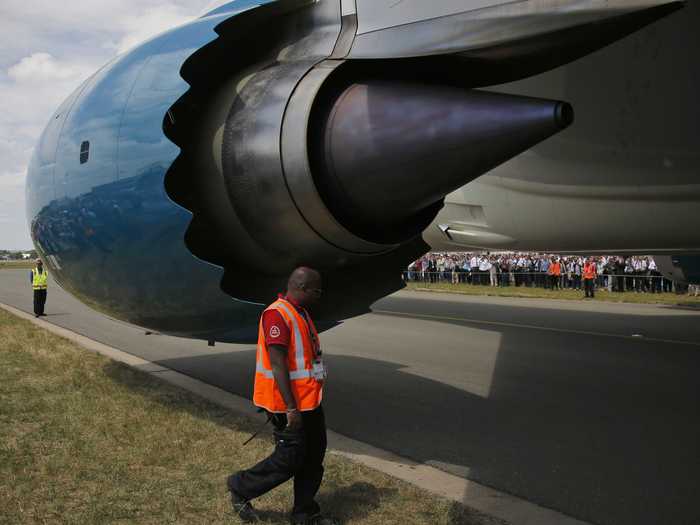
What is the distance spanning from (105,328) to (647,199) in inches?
397

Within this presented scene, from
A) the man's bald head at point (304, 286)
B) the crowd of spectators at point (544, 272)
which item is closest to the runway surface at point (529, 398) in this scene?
the man's bald head at point (304, 286)

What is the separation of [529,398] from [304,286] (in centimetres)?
381

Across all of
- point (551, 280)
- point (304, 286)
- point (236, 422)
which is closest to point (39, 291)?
point (236, 422)

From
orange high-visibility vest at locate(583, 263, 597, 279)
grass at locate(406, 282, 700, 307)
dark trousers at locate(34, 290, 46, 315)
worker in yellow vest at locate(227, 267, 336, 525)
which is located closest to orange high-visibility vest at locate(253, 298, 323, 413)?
worker in yellow vest at locate(227, 267, 336, 525)

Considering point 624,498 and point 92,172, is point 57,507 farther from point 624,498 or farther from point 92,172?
point 624,498

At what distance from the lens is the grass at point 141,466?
12.0ft

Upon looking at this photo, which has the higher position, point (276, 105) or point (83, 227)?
point (276, 105)

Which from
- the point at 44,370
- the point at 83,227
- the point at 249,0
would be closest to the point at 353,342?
the point at 44,370

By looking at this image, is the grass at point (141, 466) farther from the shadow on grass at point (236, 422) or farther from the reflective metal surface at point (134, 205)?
the reflective metal surface at point (134, 205)

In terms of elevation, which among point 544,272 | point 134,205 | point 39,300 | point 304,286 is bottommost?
point 39,300

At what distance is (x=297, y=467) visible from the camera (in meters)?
3.36

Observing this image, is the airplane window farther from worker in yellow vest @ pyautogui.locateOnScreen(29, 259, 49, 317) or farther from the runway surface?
worker in yellow vest @ pyautogui.locateOnScreen(29, 259, 49, 317)

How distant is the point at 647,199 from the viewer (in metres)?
5.60

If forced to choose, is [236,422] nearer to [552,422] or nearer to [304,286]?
[304,286]
